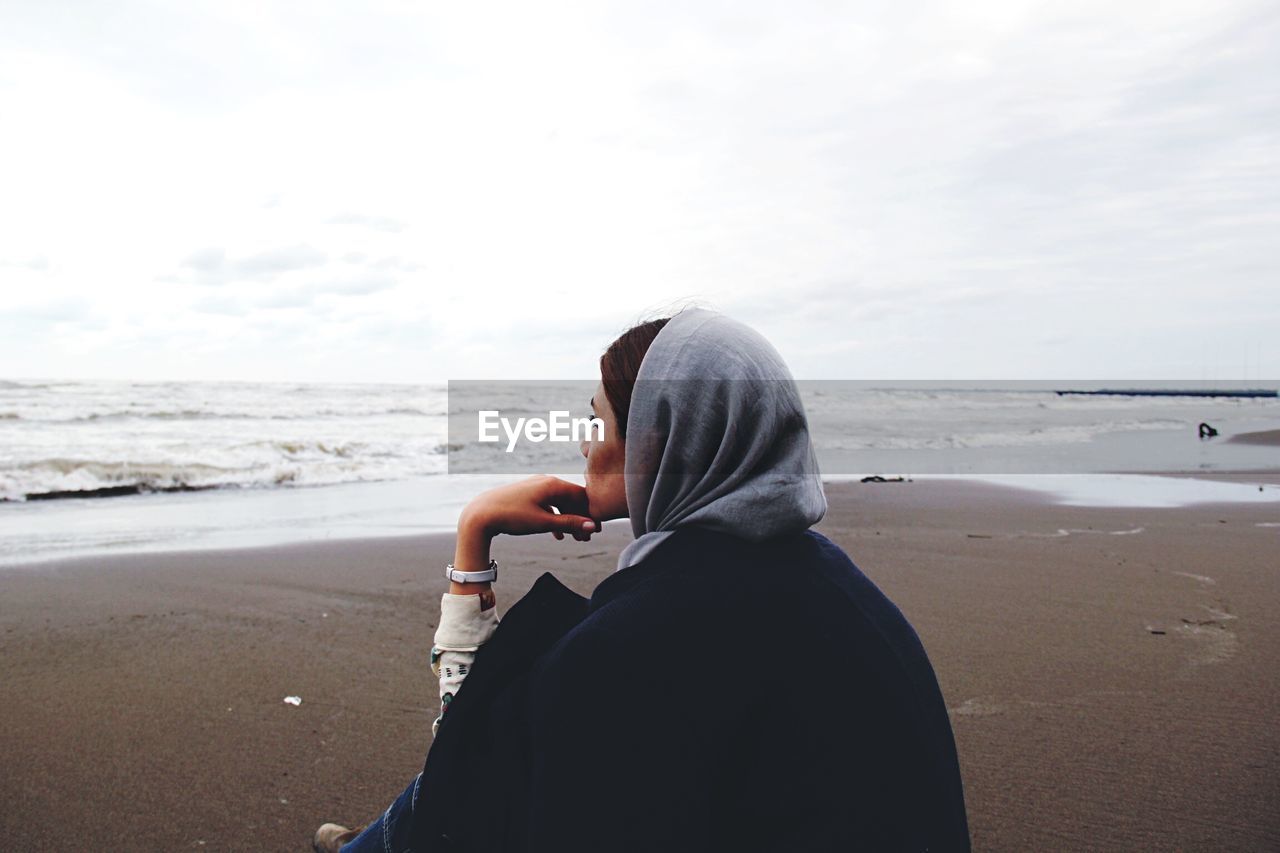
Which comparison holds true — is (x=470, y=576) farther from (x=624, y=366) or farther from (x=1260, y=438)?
(x=1260, y=438)

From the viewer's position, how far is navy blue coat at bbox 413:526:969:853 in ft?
3.81

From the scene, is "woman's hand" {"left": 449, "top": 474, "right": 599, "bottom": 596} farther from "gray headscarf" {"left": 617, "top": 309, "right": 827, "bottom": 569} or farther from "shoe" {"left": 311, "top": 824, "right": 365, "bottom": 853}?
"shoe" {"left": 311, "top": 824, "right": 365, "bottom": 853}

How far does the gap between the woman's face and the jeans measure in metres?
0.58

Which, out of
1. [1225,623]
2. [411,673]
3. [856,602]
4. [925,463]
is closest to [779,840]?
[856,602]

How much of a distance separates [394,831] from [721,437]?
3.33 feet

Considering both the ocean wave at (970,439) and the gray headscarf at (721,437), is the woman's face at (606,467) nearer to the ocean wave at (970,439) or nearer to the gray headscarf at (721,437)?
the gray headscarf at (721,437)

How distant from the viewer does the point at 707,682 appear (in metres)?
1.17

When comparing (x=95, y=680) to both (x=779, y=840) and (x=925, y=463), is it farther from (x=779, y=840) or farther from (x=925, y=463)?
(x=925, y=463)

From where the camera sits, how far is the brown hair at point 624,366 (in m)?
1.56

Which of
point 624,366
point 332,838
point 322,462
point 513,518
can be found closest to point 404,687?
point 332,838

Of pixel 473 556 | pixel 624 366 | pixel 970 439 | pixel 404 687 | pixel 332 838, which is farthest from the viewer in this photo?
pixel 970 439

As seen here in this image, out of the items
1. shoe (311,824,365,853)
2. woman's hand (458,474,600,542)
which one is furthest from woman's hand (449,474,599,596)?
shoe (311,824,365,853)

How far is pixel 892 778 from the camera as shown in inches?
49.3

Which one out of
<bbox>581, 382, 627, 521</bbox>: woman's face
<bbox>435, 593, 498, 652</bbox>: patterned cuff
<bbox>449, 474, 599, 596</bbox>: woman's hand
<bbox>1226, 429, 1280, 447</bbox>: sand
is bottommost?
<bbox>1226, 429, 1280, 447</bbox>: sand
